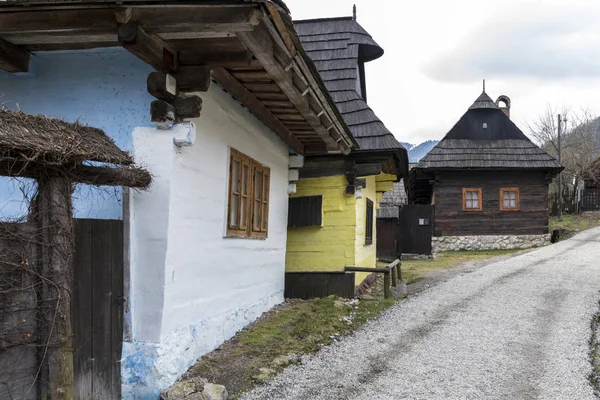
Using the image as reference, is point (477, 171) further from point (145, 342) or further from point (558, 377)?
point (145, 342)

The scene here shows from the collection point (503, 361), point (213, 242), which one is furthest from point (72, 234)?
point (503, 361)

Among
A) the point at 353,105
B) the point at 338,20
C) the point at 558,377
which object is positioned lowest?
the point at 558,377

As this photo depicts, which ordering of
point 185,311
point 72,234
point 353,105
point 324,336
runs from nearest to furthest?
point 72,234 → point 185,311 → point 324,336 → point 353,105

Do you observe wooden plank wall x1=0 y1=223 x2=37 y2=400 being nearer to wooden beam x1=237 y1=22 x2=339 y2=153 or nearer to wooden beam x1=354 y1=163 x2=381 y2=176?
wooden beam x1=237 y1=22 x2=339 y2=153

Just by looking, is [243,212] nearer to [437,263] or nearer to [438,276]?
[438,276]

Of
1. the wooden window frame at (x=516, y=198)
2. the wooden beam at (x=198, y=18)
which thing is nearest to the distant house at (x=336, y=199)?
the wooden beam at (x=198, y=18)

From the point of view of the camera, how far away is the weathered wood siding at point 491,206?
20.5 metres

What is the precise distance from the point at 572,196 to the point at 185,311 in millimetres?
28663

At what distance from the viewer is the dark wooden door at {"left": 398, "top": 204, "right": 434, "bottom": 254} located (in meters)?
20.5

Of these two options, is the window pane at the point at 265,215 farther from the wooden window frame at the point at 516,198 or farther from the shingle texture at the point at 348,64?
the wooden window frame at the point at 516,198

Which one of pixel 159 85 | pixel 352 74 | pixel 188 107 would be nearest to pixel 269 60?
pixel 188 107

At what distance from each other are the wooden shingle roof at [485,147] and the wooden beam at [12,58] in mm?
17691

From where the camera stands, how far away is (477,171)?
2077cm

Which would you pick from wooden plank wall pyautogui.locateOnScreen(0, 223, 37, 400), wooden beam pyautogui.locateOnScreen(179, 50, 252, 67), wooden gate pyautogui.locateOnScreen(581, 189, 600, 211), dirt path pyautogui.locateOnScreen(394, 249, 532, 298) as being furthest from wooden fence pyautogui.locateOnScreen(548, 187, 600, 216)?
wooden plank wall pyautogui.locateOnScreen(0, 223, 37, 400)
